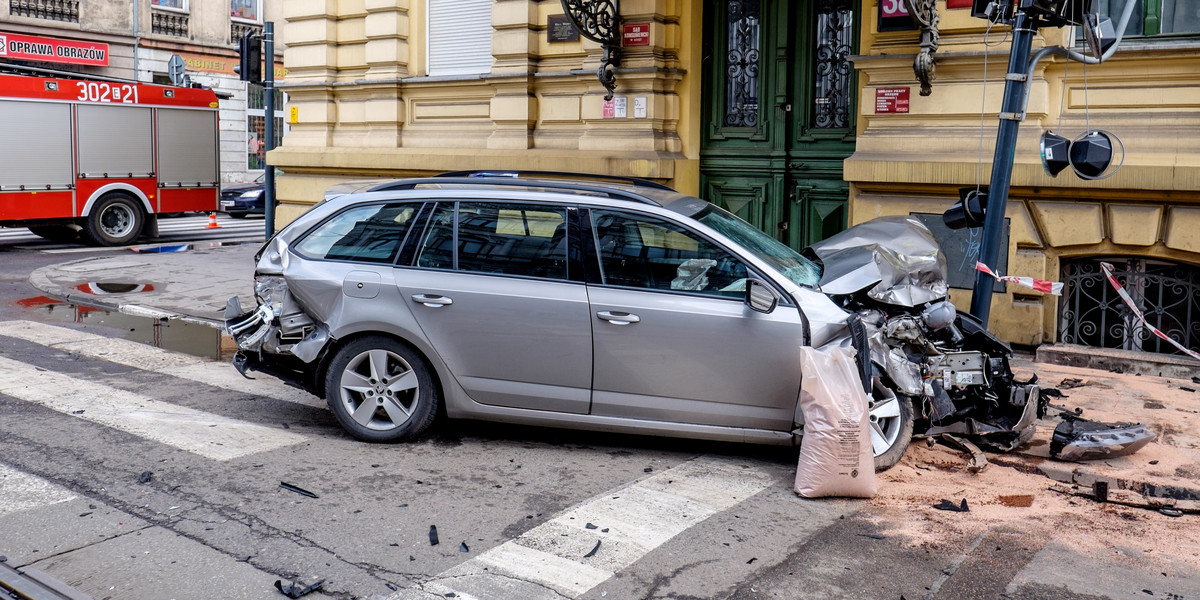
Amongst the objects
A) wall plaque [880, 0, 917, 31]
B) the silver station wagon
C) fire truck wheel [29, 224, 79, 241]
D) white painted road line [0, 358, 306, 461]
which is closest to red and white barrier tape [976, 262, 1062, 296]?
the silver station wagon

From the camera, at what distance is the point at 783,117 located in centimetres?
1158

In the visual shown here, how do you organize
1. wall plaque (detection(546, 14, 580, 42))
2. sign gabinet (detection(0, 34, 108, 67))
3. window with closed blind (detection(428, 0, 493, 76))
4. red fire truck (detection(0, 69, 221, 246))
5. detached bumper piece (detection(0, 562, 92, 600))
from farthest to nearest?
sign gabinet (detection(0, 34, 108, 67)) → red fire truck (detection(0, 69, 221, 246)) → window with closed blind (detection(428, 0, 493, 76)) → wall plaque (detection(546, 14, 580, 42)) → detached bumper piece (detection(0, 562, 92, 600))

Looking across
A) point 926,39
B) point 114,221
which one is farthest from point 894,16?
point 114,221

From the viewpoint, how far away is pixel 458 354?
21.1 feet

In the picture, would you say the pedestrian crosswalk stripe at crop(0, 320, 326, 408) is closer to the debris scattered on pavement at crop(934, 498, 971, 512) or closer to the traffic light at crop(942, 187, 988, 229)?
the debris scattered on pavement at crop(934, 498, 971, 512)

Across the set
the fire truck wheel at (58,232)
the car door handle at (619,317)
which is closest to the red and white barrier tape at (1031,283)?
the car door handle at (619,317)

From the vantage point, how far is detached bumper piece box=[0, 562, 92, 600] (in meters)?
4.33

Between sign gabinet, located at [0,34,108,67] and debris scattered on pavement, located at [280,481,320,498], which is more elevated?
sign gabinet, located at [0,34,108,67]

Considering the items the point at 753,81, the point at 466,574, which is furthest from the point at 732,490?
the point at 753,81

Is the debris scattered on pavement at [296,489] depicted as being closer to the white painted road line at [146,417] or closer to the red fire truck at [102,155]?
the white painted road line at [146,417]

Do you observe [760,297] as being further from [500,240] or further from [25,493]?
[25,493]

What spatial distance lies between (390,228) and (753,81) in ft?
20.2

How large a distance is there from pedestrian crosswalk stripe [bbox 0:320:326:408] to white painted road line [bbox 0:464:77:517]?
2.16 metres

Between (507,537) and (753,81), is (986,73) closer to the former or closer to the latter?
(753,81)
